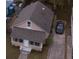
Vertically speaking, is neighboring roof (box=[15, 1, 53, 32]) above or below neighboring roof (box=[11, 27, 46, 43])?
above

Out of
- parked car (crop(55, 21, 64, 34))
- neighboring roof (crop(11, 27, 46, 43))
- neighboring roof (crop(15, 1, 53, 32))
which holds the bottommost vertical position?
neighboring roof (crop(11, 27, 46, 43))

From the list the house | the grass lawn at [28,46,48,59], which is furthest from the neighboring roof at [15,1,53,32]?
the grass lawn at [28,46,48,59]

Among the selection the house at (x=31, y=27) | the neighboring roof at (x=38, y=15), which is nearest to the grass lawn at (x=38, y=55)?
the house at (x=31, y=27)

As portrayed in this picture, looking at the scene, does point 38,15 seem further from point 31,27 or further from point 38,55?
point 38,55

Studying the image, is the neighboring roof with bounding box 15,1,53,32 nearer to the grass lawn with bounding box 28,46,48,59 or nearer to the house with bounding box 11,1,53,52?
the house with bounding box 11,1,53,52

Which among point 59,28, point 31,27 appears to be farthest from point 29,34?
point 59,28
